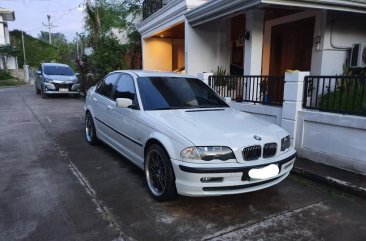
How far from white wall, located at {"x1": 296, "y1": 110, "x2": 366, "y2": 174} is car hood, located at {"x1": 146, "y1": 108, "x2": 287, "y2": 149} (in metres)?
1.43

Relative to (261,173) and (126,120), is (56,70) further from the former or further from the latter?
(261,173)

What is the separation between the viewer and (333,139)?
4.88 m

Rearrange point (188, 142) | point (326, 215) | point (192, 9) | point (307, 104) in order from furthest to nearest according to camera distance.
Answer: point (192, 9)
point (307, 104)
point (326, 215)
point (188, 142)

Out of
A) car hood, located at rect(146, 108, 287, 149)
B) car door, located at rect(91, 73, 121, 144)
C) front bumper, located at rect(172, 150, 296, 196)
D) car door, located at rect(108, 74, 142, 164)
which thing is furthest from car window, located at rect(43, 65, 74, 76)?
front bumper, located at rect(172, 150, 296, 196)

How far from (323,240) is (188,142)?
1.70 metres

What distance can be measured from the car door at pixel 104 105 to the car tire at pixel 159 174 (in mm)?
1489

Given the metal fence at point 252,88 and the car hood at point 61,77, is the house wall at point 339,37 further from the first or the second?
the car hood at point 61,77

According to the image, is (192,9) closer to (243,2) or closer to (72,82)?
(243,2)

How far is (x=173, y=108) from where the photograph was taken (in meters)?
4.27

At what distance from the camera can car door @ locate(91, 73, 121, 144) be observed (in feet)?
17.4

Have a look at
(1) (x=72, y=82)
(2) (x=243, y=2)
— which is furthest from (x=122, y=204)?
(1) (x=72, y=82)

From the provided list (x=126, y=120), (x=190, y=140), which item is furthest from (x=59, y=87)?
(x=190, y=140)

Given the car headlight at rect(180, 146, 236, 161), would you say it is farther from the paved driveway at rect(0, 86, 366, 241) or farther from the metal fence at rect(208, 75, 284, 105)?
the metal fence at rect(208, 75, 284, 105)

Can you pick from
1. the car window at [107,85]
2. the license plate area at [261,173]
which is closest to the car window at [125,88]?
the car window at [107,85]
